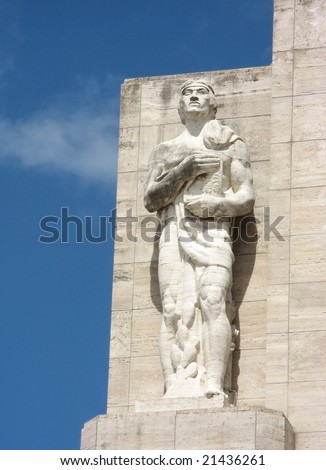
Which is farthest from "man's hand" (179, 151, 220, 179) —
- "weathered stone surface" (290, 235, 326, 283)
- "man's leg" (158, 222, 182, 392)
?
"weathered stone surface" (290, 235, 326, 283)

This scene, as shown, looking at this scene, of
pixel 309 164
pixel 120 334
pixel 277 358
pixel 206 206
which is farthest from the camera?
pixel 120 334

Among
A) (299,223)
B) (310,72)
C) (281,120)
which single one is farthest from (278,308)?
(310,72)

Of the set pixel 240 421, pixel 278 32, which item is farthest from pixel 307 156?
pixel 240 421

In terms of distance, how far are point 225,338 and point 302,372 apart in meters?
Result: 1.19

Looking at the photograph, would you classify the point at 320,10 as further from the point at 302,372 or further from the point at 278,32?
the point at 302,372

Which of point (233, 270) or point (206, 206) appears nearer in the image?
point (206, 206)

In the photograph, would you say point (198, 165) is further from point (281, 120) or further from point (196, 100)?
point (281, 120)

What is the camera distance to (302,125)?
26375 millimetres

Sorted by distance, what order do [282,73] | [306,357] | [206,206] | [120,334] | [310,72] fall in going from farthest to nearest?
[282,73]
[310,72]
[120,334]
[206,206]
[306,357]

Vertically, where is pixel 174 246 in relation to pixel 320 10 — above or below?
below

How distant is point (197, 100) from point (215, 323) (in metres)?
3.59

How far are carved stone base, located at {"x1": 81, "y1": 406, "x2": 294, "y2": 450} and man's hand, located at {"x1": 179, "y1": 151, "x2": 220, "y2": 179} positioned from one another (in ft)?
11.5

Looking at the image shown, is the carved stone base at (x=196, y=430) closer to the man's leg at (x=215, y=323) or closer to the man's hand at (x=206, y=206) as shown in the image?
the man's leg at (x=215, y=323)

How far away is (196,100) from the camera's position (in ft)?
86.8
